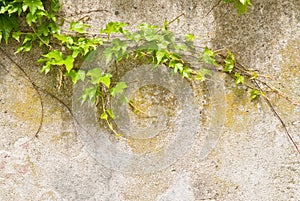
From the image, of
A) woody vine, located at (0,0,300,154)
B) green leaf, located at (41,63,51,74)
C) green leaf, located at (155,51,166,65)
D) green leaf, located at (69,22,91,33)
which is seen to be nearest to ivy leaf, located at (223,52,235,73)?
woody vine, located at (0,0,300,154)

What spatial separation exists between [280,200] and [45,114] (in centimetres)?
147

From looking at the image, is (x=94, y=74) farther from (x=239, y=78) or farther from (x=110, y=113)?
(x=239, y=78)

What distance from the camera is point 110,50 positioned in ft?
6.82

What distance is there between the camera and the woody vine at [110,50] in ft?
6.75

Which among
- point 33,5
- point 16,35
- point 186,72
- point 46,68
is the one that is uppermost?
point 33,5

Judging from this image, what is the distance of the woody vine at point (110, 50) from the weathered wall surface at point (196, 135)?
0.06 meters

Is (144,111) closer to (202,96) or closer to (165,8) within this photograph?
(202,96)

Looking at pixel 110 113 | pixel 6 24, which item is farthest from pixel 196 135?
pixel 6 24

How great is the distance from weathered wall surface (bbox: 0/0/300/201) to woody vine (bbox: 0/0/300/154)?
0.06 metres

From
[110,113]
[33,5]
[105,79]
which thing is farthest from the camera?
[110,113]

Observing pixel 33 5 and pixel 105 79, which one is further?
pixel 105 79

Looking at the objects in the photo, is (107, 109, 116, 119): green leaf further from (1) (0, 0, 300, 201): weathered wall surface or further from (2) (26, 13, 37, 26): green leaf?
(2) (26, 13, 37, 26): green leaf

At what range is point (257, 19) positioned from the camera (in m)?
2.12

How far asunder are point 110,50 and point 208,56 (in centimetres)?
55
